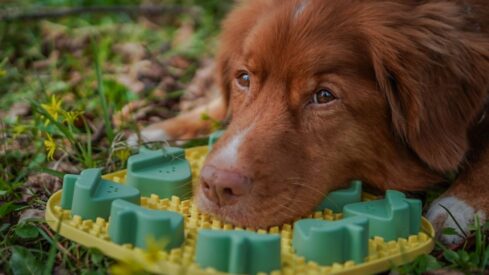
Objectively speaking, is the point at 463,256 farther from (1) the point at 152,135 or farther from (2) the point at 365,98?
(1) the point at 152,135

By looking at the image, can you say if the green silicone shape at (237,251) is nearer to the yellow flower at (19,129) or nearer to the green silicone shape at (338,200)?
the green silicone shape at (338,200)

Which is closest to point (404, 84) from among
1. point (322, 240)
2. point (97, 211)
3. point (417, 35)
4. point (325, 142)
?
point (417, 35)

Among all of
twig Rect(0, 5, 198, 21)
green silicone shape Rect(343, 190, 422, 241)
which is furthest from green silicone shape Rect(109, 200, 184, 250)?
twig Rect(0, 5, 198, 21)

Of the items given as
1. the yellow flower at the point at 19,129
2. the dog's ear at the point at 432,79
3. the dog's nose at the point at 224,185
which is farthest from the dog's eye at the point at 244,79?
the yellow flower at the point at 19,129

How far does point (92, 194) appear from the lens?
2930 millimetres

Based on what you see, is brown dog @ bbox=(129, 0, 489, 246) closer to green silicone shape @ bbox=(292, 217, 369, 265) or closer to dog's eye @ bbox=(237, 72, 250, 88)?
dog's eye @ bbox=(237, 72, 250, 88)

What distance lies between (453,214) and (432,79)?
0.62 meters

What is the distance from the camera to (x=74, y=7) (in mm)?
6605

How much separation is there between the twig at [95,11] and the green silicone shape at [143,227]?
3.79m

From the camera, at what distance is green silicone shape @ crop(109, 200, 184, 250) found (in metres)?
2.61

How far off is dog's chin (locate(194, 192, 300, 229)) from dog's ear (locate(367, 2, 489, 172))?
772 millimetres

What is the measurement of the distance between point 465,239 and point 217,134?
1.41 meters

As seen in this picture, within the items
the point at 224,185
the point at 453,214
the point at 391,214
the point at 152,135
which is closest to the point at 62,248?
the point at 224,185

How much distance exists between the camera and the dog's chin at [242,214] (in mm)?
2957
